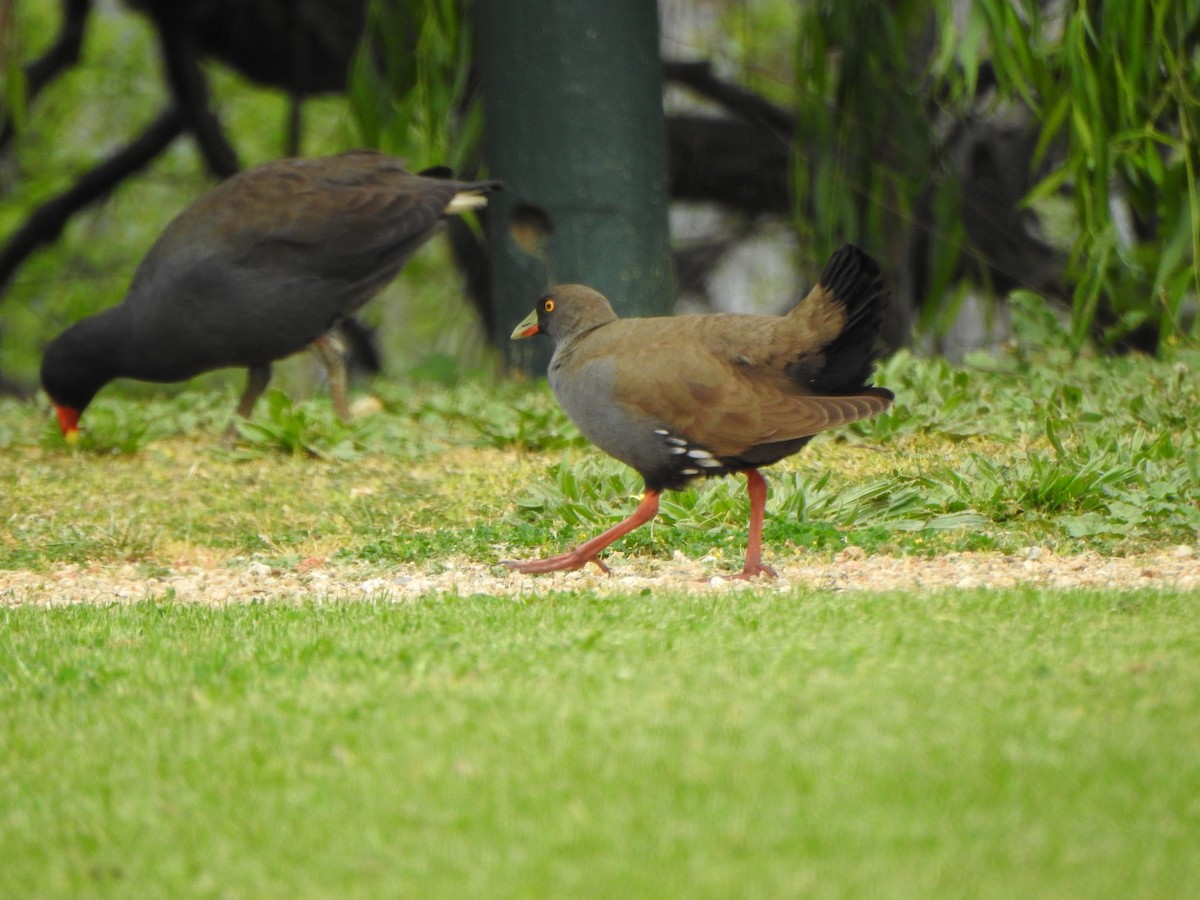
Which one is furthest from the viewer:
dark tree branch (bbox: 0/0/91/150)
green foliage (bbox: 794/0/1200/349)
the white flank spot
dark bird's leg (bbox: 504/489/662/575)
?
dark tree branch (bbox: 0/0/91/150)

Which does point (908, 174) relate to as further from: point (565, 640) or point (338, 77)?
point (565, 640)

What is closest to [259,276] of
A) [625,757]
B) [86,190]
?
[625,757]

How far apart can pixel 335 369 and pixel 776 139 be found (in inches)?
219

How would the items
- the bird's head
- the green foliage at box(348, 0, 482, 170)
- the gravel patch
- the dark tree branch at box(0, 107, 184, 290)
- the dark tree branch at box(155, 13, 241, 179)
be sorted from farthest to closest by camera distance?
the dark tree branch at box(0, 107, 184, 290), the dark tree branch at box(155, 13, 241, 179), the green foliage at box(348, 0, 482, 170), the bird's head, the gravel patch

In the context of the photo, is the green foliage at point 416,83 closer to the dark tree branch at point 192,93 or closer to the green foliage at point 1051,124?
the green foliage at point 1051,124

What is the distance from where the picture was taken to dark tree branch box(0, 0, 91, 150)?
14.0 metres

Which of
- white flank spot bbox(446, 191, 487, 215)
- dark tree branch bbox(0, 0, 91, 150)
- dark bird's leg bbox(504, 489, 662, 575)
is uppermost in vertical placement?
dark tree branch bbox(0, 0, 91, 150)

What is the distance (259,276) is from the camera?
866 cm

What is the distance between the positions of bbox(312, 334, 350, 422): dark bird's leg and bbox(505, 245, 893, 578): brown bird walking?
347cm

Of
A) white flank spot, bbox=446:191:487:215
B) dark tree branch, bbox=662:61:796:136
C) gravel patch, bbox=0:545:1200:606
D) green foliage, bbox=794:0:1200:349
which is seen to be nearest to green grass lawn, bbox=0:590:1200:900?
gravel patch, bbox=0:545:1200:606

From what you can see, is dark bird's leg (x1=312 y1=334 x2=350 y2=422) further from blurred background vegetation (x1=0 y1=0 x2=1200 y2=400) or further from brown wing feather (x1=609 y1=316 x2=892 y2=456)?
brown wing feather (x1=609 y1=316 x2=892 y2=456)

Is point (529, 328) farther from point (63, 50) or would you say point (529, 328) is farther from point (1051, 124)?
point (63, 50)

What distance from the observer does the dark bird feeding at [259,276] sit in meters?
8.67

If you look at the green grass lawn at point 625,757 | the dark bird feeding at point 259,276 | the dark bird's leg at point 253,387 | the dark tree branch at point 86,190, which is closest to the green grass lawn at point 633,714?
the green grass lawn at point 625,757
